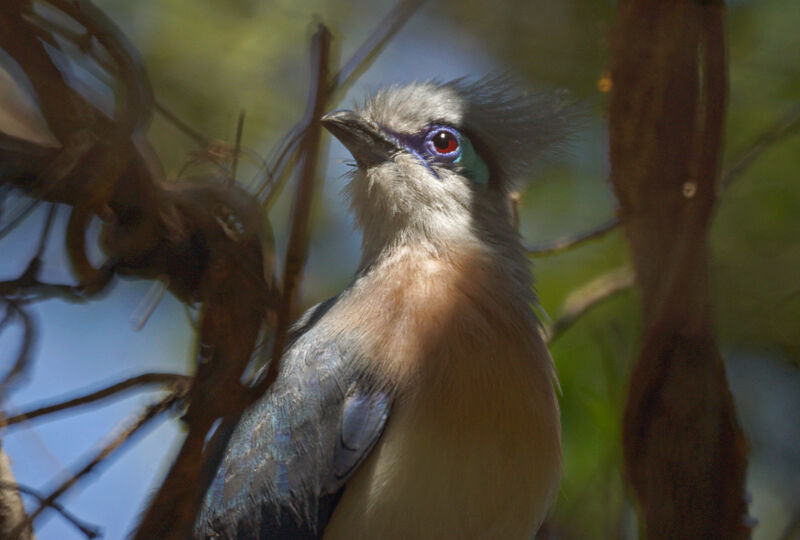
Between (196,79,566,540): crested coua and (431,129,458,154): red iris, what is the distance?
17 cm

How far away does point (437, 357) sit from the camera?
8.76 ft

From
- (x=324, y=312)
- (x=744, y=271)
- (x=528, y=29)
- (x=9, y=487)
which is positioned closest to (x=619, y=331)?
(x=744, y=271)

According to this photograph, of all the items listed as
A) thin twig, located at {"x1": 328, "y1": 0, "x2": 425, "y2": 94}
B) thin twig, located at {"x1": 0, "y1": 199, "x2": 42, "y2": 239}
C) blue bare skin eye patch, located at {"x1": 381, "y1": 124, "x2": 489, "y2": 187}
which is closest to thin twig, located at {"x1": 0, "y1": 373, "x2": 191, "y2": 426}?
thin twig, located at {"x1": 0, "y1": 199, "x2": 42, "y2": 239}

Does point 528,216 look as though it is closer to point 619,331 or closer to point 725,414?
point 619,331

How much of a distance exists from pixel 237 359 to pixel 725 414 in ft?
5.47

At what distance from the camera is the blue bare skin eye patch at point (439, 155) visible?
11.4ft

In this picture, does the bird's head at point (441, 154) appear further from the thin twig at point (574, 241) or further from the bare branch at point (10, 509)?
the bare branch at point (10, 509)

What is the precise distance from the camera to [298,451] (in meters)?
2.72

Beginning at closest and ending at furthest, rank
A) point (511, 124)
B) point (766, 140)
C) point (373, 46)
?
1. point (373, 46)
2. point (766, 140)
3. point (511, 124)

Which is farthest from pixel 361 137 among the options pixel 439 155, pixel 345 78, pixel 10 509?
pixel 10 509

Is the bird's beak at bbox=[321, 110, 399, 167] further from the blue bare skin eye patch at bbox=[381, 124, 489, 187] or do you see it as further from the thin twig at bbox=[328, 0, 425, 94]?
the thin twig at bbox=[328, 0, 425, 94]

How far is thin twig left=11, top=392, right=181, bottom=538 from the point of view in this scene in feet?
8.34

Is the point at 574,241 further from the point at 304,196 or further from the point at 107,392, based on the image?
the point at 107,392

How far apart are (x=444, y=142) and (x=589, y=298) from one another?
884 mm
